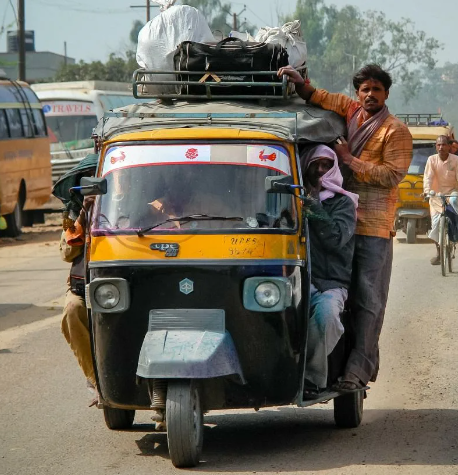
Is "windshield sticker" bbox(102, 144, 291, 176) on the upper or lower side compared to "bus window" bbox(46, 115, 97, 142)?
upper

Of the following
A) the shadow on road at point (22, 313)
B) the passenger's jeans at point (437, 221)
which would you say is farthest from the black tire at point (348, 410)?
the passenger's jeans at point (437, 221)

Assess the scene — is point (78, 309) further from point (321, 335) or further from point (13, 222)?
point (13, 222)

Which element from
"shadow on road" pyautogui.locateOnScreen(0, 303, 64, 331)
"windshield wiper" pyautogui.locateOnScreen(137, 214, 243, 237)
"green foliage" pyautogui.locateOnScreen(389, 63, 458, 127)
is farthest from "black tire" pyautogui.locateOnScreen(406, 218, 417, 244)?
→ "green foliage" pyautogui.locateOnScreen(389, 63, 458, 127)

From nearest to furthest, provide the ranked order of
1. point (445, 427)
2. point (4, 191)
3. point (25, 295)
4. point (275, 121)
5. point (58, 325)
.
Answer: point (275, 121) < point (445, 427) < point (58, 325) < point (25, 295) < point (4, 191)

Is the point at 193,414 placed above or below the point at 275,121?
below

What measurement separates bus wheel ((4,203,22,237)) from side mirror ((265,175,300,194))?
64.1 ft

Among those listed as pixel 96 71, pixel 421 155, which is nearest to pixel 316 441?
pixel 421 155

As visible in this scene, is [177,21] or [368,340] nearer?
[368,340]

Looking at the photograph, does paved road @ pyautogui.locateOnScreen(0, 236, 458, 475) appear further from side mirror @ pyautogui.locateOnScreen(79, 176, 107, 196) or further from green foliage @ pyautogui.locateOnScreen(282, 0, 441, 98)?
green foliage @ pyautogui.locateOnScreen(282, 0, 441, 98)

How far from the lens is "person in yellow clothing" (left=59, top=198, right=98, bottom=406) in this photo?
7.12 m

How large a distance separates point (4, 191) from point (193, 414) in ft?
61.8

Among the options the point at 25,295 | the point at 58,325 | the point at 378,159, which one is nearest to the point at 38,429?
the point at 378,159

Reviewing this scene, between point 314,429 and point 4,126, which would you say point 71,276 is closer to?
point 314,429

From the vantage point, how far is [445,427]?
7406 mm
